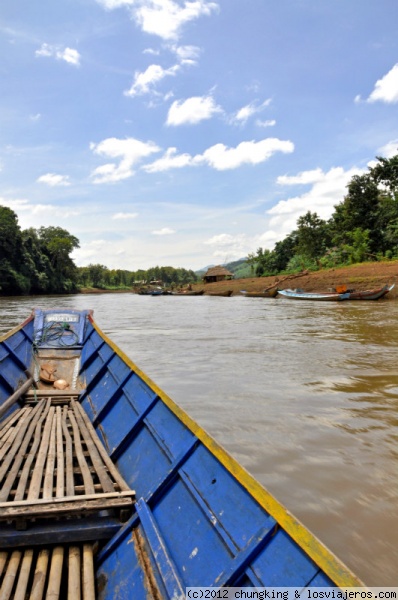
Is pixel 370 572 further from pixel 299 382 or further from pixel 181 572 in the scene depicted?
pixel 299 382

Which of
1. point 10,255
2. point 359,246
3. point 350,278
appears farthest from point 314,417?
point 10,255

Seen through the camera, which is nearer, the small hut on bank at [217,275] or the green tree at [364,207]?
the green tree at [364,207]

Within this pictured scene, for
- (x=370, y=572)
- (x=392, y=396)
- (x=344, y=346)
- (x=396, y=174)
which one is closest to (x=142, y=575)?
(x=370, y=572)

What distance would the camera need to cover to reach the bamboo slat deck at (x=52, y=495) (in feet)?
6.57

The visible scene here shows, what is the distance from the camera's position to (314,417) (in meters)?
5.19

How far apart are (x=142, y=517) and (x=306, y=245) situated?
41575 mm

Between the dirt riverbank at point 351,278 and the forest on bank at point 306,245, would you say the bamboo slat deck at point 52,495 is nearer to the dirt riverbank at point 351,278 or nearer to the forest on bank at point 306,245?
the dirt riverbank at point 351,278

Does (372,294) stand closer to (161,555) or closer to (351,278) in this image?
(351,278)

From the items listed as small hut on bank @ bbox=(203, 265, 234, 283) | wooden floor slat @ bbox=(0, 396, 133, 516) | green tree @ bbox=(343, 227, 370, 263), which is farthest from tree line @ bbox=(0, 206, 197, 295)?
wooden floor slat @ bbox=(0, 396, 133, 516)

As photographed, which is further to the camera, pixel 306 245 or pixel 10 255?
pixel 10 255

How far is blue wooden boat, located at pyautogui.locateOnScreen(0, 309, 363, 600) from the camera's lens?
5.46 feet

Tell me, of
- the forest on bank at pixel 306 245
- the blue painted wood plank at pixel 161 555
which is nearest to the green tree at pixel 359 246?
the forest on bank at pixel 306 245

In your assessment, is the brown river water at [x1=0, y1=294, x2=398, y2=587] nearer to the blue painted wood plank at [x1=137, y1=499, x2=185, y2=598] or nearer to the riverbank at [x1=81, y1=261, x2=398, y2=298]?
the blue painted wood plank at [x1=137, y1=499, x2=185, y2=598]

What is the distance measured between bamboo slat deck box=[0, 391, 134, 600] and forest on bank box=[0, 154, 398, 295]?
96.0 feet
